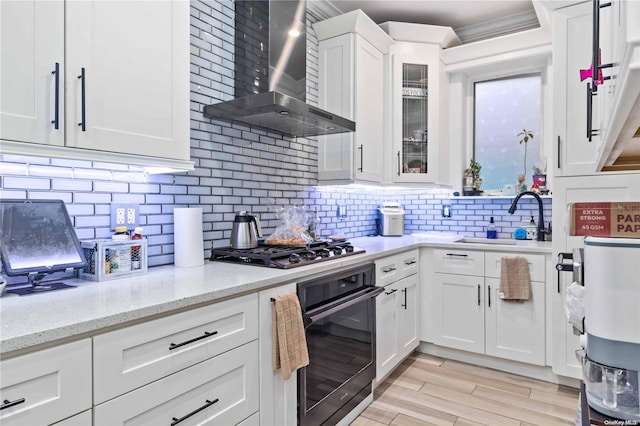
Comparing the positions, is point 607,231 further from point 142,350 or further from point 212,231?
point 212,231

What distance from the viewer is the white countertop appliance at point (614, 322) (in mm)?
795

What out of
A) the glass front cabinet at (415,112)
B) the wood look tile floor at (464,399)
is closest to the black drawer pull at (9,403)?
the wood look tile floor at (464,399)

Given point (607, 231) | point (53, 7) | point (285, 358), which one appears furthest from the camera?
point (285, 358)

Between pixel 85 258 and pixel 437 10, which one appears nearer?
A: pixel 85 258

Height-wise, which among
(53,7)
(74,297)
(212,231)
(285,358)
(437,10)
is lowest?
(285,358)

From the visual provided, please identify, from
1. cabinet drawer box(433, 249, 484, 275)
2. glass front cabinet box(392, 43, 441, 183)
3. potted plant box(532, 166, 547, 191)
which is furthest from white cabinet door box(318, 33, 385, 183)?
potted plant box(532, 166, 547, 191)

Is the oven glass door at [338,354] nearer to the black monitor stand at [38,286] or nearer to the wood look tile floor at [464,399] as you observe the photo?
the wood look tile floor at [464,399]

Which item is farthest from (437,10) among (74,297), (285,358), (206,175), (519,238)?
(74,297)

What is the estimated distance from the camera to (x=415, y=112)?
3480mm

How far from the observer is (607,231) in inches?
35.0

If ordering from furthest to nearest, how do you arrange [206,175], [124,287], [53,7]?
[206,175] → [124,287] → [53,7]

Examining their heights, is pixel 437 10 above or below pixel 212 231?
above

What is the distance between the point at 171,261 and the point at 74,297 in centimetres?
74

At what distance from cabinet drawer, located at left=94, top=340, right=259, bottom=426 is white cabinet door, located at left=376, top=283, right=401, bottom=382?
1.13 m
